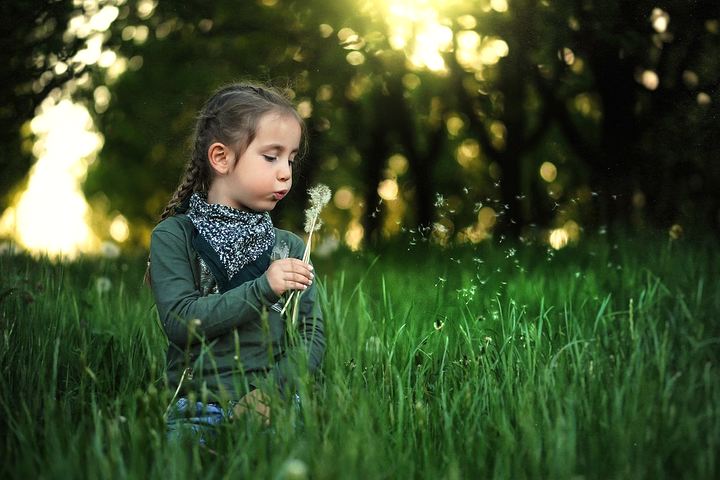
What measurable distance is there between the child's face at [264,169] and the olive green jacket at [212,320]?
0.59 feet

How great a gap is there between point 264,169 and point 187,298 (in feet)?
1.64

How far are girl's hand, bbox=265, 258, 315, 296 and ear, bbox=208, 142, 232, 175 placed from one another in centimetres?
49

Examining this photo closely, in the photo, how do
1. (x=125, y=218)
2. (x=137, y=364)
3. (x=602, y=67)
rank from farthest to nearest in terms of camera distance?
(x=125, y=218) < (x=602, y=67) < (x=137, y=364)

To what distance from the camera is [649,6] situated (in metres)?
4.83

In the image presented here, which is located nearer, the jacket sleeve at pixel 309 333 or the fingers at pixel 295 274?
the fingers at pixel 295 274

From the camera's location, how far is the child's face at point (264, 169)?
2.86 m

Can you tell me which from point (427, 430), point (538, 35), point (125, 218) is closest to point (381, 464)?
point (427, 430)

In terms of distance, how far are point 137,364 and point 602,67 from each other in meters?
4.19

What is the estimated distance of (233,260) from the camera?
2.87 m

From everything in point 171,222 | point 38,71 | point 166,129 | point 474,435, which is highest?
point 38,71

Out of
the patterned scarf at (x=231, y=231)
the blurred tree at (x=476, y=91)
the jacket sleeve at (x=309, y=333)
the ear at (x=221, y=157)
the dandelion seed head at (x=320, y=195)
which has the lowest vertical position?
the jacket sleeve at (x=309, y=333)

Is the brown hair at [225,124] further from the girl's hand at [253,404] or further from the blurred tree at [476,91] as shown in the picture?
the blurred tree at [476,91]

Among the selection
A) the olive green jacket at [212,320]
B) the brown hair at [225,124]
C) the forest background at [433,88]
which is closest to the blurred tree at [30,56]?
the forest background at [433,88]

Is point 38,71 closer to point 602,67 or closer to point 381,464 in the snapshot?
point 602,67
